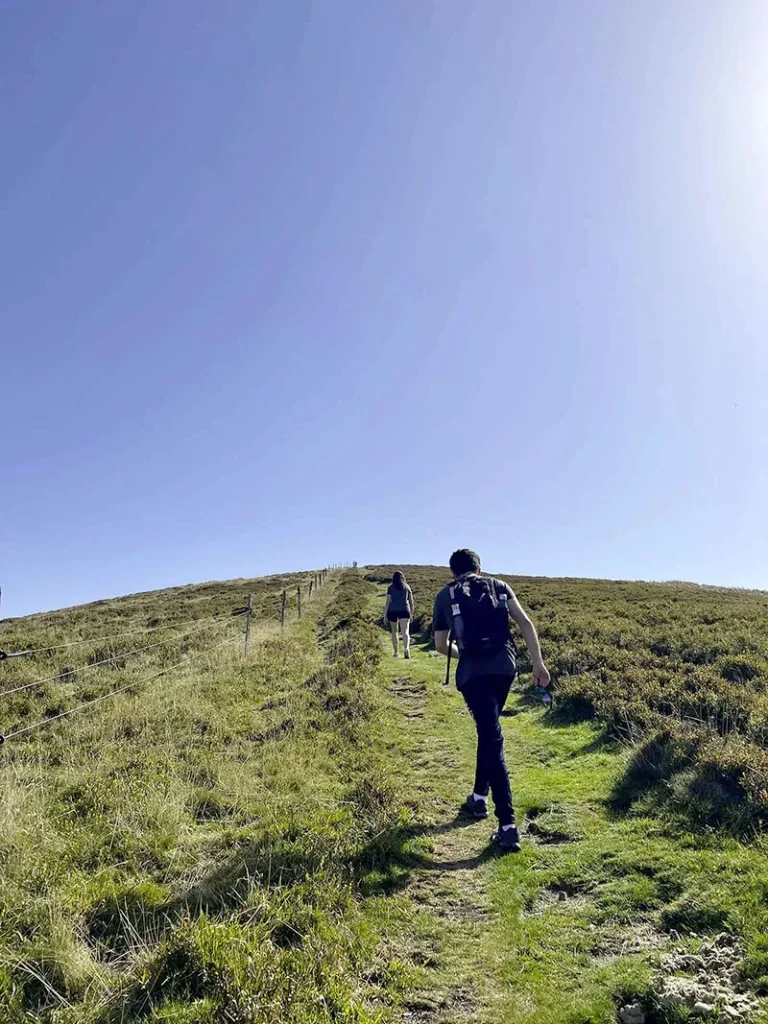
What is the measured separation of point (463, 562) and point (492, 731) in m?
1.65

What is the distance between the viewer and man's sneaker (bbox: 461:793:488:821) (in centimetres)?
612

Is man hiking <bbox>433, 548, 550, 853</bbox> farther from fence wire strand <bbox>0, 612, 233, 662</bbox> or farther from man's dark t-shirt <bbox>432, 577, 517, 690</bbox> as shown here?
fence wire strand <bbox>0, 612, 233, 662</bbox>

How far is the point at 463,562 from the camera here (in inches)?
243

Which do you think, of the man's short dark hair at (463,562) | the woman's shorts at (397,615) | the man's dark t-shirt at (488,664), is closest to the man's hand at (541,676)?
the man's dark t-shirt at (488,664)

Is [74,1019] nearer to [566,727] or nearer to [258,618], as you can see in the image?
[566,727]

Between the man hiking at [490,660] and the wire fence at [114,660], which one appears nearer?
the man hiking at [490,660]

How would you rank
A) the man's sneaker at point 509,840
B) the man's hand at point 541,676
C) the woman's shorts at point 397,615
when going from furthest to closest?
the woman's shorts at point 397,615
the man's hand at point 541,676
the man's sneaker at point 509,840

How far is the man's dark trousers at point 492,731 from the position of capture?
215 inches

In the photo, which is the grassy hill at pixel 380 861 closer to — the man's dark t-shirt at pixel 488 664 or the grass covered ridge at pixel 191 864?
the grass covered ridge at pixel 191 864

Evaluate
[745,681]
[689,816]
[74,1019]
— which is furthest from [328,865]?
[745,681]

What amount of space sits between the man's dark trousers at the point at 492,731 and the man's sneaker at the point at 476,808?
59 cm

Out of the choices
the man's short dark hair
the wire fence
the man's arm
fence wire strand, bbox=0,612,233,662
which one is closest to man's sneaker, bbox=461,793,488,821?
the man's arm

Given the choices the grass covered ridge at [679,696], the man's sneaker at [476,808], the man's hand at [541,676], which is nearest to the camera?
the man's hand at [541,676]

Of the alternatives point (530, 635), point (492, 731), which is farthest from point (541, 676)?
point (492, 731)
